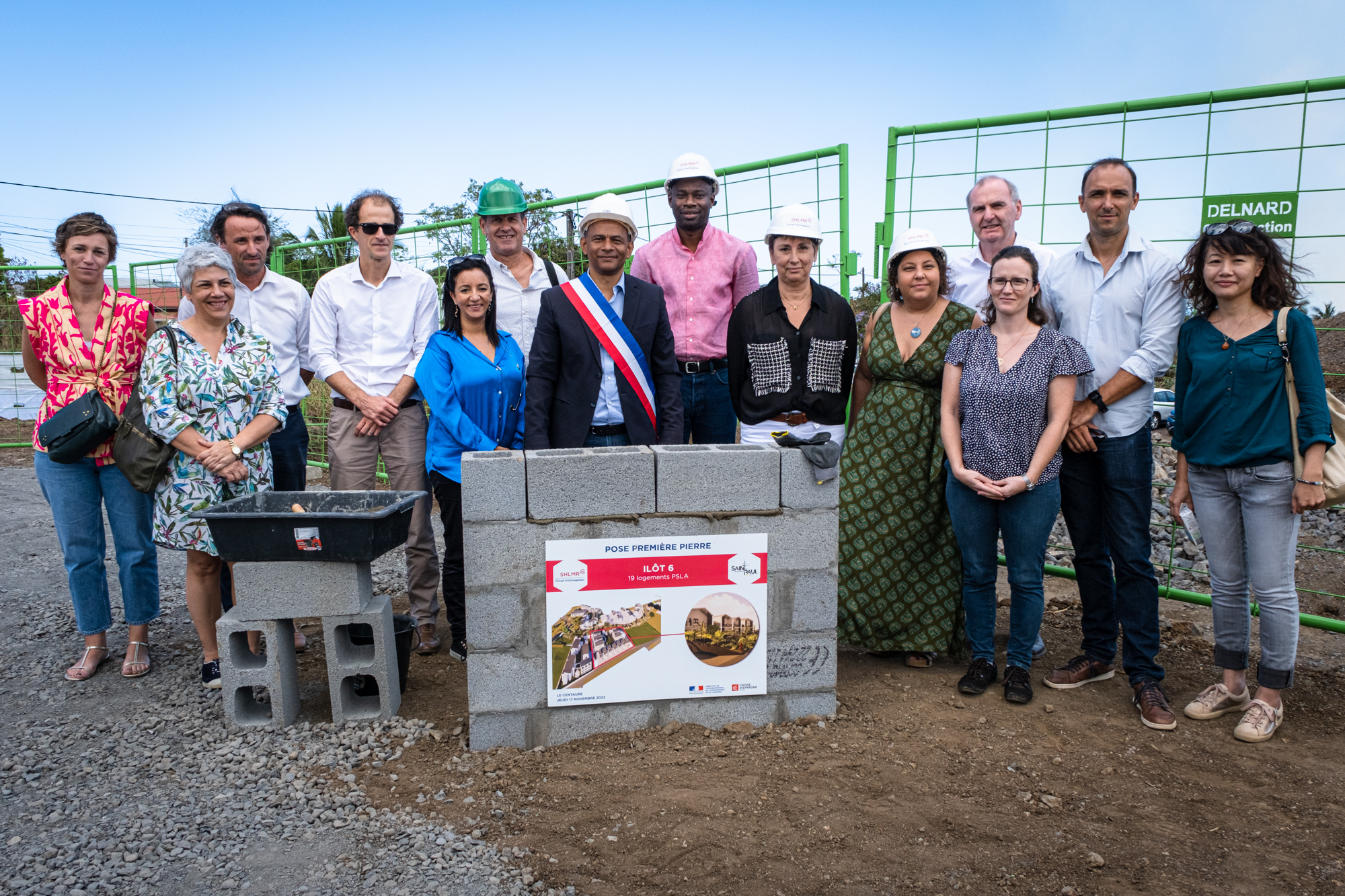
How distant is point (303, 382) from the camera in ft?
15.9

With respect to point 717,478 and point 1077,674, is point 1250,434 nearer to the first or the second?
point 1077,674

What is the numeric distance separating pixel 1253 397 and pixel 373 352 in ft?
13.3

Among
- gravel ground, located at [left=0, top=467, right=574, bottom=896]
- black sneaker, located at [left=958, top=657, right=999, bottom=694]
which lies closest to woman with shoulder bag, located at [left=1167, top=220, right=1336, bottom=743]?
black sneaker, located at [left=958, top=657, right=999, bottom=694]

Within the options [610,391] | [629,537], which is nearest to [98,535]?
[610,391]

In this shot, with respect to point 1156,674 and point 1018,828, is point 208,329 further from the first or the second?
point 1156,674

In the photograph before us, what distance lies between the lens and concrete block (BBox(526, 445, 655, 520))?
335cm

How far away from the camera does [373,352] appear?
461 centimetres

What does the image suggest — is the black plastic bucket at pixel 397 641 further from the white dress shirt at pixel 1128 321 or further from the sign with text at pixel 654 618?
the white dress shirt at pixel 1128 321

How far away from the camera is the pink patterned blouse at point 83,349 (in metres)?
4.19

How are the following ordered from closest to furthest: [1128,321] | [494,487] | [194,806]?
1. [194,806]
2. [494,487]
3. [1128,321]

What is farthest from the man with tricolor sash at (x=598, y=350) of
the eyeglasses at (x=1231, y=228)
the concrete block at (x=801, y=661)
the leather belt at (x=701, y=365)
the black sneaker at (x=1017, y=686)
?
the eyeglasses at (x=1231, y=228)

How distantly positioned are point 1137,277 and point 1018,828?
7.58 feet

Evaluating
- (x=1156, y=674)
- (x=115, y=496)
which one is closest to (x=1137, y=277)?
(x=1156, y=674)

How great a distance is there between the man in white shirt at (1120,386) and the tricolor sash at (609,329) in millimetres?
1860
